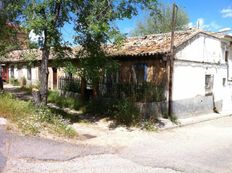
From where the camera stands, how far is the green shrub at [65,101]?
675 inches

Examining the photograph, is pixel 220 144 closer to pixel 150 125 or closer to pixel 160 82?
pixel 150 125

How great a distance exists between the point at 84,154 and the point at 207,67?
11814 millimetres

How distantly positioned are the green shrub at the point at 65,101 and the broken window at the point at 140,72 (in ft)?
10.6

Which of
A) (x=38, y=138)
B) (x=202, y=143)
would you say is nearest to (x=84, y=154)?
(x=38, y=138)

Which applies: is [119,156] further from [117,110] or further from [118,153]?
[117,110]

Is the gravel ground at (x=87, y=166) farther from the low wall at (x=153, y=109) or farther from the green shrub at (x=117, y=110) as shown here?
the low wall at (x=153, y=109)

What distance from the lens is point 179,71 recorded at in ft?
52.9

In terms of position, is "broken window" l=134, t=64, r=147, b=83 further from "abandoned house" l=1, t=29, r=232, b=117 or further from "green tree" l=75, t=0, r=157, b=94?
"green tree" l=75, t=0, r=157, b=94

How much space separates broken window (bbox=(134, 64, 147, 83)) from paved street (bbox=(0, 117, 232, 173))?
5289mm

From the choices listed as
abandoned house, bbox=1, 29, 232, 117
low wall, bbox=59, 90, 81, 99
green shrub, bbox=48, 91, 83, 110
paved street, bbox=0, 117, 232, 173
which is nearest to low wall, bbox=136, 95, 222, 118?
abandoned house, bbox=1, 29, 232, 117

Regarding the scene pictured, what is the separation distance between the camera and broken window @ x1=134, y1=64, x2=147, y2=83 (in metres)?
16.1

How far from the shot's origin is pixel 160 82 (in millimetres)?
15672

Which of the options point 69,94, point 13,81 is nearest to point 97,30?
point 69,94

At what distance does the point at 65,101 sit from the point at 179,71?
6.37m
